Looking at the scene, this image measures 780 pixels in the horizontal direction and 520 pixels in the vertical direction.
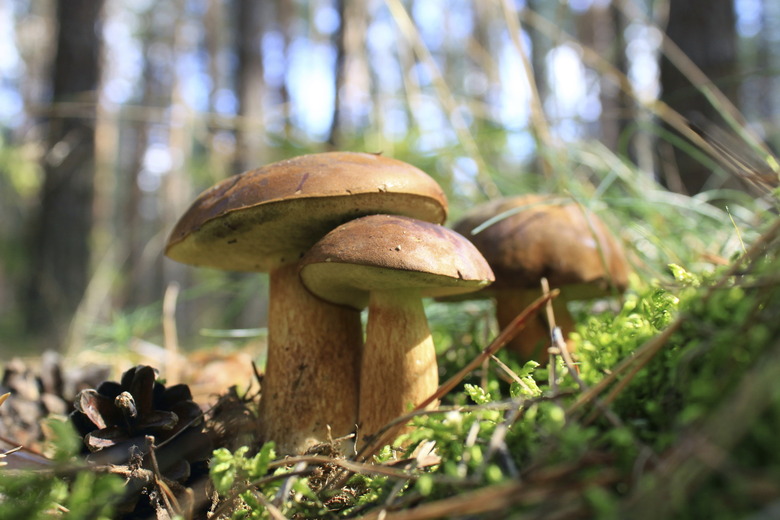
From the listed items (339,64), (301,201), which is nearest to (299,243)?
(301,201)

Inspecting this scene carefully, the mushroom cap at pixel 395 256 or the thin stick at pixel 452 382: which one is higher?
the mushroom cap at pixel 395 256

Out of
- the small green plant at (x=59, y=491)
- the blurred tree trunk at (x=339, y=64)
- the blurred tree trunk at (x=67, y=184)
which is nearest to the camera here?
the small green plant at (x=59, y=491)

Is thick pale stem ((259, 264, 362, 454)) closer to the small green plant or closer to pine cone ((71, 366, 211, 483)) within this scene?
→ pine cone ((71, 366, 211, 483))

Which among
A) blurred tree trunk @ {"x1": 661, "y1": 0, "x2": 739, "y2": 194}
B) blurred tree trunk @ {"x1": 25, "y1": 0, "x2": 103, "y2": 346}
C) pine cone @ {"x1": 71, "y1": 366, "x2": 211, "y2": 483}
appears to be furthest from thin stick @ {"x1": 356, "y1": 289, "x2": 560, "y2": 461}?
blurred tree trunk @ {"x1": 25, "y1": 0, "x2": 103, "y2": 346}

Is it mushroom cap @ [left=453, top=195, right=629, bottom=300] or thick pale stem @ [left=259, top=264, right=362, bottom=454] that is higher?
mushroom cap @ [left=453, top=195, right=629, bottom=300]

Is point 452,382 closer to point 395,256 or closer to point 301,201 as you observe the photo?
point 395,256

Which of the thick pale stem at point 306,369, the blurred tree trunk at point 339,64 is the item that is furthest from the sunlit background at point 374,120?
the thick pale stem at point 306,369

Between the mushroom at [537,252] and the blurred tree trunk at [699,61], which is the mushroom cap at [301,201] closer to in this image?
the mushroom at [537,252]

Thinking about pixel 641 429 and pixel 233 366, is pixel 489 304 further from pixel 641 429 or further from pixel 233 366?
pixel 641 429
